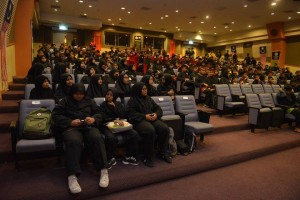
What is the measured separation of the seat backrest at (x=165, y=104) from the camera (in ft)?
12.1

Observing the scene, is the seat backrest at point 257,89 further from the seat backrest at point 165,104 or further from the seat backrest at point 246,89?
the seat backrest at point 165,104

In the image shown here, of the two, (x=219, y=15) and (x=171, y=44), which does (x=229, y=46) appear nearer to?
(x=171, y=44)

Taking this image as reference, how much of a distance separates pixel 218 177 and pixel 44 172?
2.11m

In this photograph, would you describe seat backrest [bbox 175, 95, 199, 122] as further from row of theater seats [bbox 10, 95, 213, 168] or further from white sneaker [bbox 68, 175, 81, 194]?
white sneaker [bbox 68, 175, 81, 194]

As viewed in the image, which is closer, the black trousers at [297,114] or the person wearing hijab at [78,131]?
the person wearing hijab at [78,131]

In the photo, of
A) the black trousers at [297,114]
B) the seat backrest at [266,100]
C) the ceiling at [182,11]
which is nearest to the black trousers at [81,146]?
the seat backrest at [266,100]

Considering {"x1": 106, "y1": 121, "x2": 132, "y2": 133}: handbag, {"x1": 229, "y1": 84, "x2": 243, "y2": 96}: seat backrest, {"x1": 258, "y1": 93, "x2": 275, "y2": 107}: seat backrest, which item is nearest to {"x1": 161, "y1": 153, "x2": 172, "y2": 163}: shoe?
{"x1": 106, "y1": 121, "x2": 132, "y2": 133}: handbag

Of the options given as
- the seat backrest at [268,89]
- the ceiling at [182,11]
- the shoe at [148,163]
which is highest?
the ceiling at [182,11]

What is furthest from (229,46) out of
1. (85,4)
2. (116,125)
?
(116,125)

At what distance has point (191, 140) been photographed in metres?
3.39

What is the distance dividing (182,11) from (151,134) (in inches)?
374

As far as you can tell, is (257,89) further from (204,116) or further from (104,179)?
(104,179)

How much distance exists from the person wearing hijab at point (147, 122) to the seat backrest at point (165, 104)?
267mm

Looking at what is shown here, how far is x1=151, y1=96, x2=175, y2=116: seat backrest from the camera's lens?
3.68 m
